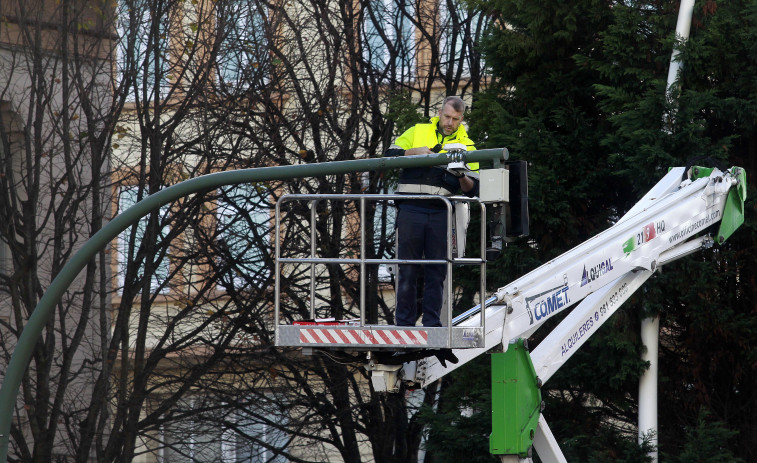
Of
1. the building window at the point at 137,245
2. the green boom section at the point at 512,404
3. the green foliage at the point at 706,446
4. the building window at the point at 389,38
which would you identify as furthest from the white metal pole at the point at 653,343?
the building window at the point at 137,245

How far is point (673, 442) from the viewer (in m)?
14.2

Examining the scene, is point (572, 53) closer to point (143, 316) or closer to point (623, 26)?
point (623, 26)

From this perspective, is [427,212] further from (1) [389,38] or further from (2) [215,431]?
(1) [389,38]

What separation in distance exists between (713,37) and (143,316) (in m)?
9.07

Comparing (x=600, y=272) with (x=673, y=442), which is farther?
(x=673, y=442)

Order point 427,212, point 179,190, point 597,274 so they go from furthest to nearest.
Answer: point 597,274 < point 179,190 < point 427,212

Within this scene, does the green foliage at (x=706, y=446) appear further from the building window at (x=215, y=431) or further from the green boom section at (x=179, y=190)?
the building window at (x=215, y=431)

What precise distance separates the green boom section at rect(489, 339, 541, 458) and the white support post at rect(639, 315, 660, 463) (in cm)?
442

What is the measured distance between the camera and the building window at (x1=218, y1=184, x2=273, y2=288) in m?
18.1

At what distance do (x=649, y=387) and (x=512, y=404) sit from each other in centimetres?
516

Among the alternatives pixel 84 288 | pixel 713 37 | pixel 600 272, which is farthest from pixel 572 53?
pixel 84 288

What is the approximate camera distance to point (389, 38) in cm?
2128

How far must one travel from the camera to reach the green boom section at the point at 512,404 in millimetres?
8758

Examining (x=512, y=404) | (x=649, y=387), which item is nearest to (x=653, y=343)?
(x=649, y=387)
